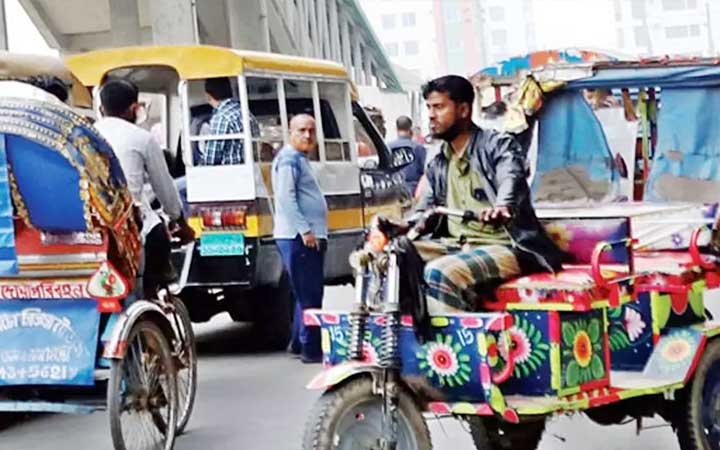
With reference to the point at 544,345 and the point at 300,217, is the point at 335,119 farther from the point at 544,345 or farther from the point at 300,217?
the point at 544,345

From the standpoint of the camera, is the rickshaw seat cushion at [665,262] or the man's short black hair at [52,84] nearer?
the rickshaw seat cushion at [665,262]

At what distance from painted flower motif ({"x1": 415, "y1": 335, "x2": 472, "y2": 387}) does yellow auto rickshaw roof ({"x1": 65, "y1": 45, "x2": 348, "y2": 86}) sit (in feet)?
17.6

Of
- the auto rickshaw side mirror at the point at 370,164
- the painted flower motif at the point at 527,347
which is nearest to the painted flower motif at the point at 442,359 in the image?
the painted flower motif at the point at 527,347

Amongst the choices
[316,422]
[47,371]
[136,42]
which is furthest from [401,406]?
[136,42]

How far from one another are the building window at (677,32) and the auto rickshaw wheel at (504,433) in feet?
286

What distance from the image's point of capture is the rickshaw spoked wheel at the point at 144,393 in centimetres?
641

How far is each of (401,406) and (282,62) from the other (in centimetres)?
605

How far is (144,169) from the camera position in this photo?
743 centimetres

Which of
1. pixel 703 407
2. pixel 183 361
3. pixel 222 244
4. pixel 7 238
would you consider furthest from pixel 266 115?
pixel 703 407

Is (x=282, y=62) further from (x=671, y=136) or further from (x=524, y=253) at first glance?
(x=524, y=253)

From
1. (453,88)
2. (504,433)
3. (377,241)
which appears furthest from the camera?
(504,433)

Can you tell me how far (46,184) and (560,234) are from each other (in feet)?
7.90

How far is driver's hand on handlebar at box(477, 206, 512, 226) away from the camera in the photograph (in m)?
5.35

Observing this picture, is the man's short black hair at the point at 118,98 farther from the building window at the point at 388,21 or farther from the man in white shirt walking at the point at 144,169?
the building window at the point at 388,21
